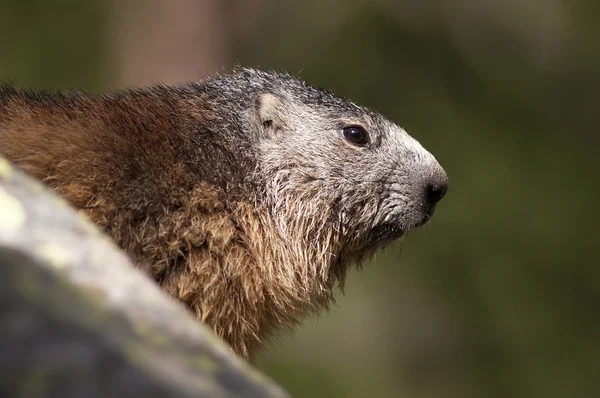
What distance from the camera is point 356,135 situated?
509 cm

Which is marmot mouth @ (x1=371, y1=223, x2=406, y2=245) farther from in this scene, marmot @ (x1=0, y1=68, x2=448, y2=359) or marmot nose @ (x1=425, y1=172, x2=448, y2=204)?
marmot nose @ (x1=425, y1=172, x2=448, y2=204)

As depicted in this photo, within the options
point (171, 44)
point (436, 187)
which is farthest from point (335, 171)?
point (171, 44)

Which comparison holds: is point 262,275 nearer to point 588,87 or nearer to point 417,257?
point 417,257

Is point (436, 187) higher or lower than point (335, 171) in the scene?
higher

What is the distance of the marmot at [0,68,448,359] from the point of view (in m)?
3.98

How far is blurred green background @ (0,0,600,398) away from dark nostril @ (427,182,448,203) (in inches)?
261

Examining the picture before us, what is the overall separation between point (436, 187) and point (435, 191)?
0.03 metres

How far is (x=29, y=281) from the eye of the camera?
8.10 feet

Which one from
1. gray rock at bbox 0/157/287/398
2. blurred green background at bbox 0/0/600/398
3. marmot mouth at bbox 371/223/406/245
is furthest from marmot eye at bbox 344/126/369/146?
blurred green background at bbox 0/0/600/398

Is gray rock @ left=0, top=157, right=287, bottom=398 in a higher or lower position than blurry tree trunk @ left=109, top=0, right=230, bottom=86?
lower

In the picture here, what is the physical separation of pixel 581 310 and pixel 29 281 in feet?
39.3

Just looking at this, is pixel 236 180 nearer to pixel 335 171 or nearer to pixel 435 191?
pixel 335 171

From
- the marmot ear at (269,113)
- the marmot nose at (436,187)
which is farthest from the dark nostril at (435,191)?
the marmot ear at (269,113)

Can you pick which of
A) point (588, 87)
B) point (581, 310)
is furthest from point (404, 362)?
point (588, 87)
